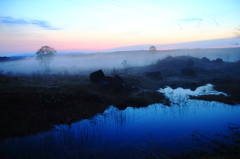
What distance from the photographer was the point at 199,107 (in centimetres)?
1285

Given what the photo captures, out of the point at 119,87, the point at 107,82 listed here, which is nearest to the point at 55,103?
the point at 119,87

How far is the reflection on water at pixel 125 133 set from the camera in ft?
22.7

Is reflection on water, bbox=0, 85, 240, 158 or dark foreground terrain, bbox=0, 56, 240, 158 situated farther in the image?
dark foreground terrain, bbox=0, 56, 240, 158

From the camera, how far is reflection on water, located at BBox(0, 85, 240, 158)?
6916 mm

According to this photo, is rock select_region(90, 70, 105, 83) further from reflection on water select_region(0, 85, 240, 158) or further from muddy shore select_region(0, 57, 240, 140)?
reflection on water select_region(0, 85, 240, 158)

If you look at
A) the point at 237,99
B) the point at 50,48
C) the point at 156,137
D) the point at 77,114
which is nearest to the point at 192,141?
the point at 156,137

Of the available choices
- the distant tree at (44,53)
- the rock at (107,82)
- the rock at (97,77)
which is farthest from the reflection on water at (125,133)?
the distant tree at (44,53)

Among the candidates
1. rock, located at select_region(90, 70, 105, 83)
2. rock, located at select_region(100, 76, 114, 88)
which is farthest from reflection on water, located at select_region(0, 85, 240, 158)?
rock, located at select_region(90, 70, 105, 83)

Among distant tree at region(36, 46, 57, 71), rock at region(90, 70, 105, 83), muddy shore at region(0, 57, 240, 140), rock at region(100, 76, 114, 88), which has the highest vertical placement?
distant tree at region(36, 46, 57, 71)

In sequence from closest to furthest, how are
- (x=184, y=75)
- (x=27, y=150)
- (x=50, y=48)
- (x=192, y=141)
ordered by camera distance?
(x=27, y=150)
(x=192, y=141)
(x=184, y=75)
(x=50, y=48)

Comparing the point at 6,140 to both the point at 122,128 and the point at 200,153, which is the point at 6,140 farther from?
A: the point at 200,153

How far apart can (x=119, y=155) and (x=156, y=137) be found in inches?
92.7

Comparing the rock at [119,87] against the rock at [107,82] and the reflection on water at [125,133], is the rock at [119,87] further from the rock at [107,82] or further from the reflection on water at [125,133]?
the reflection on water at [125,133]

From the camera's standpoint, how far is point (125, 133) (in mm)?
8719
